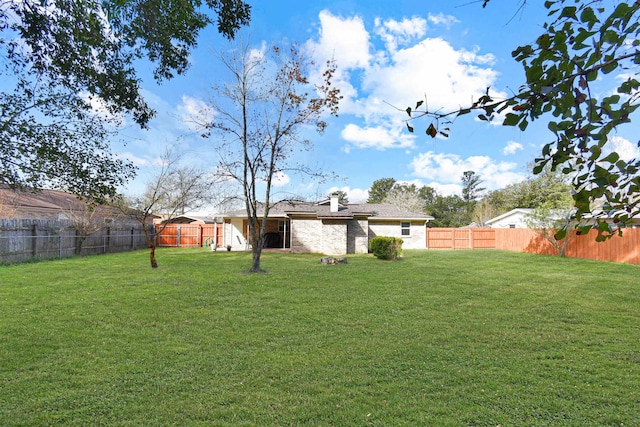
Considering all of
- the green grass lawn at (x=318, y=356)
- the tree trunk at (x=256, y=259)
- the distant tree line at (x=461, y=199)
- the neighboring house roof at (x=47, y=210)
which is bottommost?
the green grass lawn at (x=318, y=356)

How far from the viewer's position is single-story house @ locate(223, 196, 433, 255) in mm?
19141

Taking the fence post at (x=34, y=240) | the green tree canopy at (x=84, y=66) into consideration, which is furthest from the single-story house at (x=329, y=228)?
the green tree canopy at (x=84, y=66)

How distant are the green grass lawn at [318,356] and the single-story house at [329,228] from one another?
10.9 metres

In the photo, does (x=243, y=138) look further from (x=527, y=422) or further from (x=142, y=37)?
(x=527, y=422)

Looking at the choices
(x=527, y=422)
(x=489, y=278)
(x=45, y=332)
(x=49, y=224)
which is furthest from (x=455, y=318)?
(x=49, y=224)

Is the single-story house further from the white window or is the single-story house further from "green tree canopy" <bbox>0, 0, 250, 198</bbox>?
"green tree canopy" <bbox>0, 0, 250, 198</bbox>

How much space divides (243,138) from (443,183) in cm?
4619

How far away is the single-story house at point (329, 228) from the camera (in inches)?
754

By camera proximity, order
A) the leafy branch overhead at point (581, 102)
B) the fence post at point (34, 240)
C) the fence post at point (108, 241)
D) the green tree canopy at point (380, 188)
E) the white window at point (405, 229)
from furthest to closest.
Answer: the green tree canopy at point (380, 188) < the white window at point (405, 229) < the fence post at point (108, 241) < the fence post at point (34, 240) < the leafy branch overhead at point (581, 102)

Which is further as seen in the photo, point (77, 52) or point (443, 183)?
point (443, 183)

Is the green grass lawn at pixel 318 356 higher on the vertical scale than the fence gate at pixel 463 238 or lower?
lower

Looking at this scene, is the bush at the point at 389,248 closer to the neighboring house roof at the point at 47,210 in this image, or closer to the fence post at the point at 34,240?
the neighboring house roof at the point at 47,210

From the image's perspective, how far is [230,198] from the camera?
1148 cm

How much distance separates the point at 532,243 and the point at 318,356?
68.0 ft
